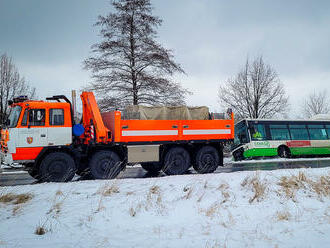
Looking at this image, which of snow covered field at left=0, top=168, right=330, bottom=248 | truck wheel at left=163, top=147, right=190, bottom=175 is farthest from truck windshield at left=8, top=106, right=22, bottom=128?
truck wheel at left=163, top=147, right=190, bottom=175

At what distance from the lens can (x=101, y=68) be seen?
18.6 metres

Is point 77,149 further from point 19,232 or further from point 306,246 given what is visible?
point 306,246

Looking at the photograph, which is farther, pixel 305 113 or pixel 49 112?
pixel 305 113

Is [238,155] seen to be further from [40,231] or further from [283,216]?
[40,231]

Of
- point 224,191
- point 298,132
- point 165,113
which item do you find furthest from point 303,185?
point 298,132

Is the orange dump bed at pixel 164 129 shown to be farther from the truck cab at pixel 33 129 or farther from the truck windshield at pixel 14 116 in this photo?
the truck windshield at pixel 14 116

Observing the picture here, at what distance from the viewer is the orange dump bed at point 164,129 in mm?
9242

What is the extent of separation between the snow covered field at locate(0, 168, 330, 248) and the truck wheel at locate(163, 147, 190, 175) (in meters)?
2.96

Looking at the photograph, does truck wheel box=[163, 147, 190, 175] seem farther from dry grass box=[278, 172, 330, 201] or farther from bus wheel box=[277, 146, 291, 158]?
bus wheel box=[277, 146, 291, 158]

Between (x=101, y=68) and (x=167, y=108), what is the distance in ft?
33.2

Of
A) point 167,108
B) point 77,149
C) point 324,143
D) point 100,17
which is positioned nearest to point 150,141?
point 167,108

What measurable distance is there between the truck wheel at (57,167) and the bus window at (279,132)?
13852 mm

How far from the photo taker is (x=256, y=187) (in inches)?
245

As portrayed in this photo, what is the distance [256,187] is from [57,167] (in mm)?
6090
